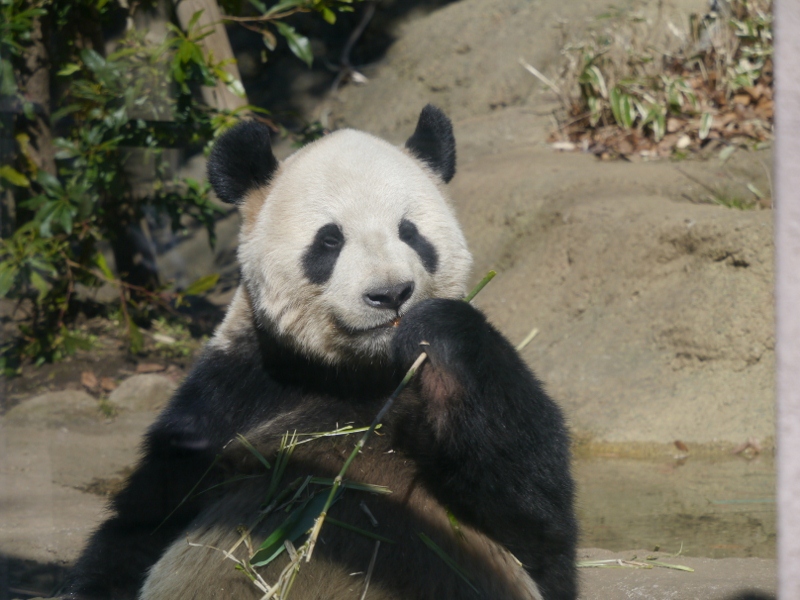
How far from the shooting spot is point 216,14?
5.82 meters

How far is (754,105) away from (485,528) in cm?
631

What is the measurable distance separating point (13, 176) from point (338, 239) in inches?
151

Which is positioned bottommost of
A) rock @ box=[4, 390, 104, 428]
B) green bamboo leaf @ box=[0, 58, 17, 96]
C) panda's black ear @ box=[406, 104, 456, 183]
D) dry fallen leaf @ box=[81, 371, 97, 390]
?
dry fallen leaf @ box=[81, 371, 97, 390]

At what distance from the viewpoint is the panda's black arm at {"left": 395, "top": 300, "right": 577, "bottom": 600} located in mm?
2344

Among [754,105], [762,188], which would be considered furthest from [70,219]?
[754,105]

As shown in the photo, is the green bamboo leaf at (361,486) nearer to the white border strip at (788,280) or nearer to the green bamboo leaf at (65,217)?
the white border strip at (788,280)

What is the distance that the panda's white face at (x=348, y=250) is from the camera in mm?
2559

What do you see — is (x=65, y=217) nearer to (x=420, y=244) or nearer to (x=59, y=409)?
(x=59, y=409)

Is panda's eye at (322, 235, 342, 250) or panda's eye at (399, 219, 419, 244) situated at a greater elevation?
panda's eye at (322, 235, 342, 250)

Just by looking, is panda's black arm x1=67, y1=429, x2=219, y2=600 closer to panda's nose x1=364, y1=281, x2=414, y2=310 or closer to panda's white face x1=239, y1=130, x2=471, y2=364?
panda's white face x1=239, y1=130, x2=471, y2=364

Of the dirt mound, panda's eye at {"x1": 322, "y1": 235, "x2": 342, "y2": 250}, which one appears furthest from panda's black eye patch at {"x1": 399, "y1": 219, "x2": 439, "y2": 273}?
the dirt mound

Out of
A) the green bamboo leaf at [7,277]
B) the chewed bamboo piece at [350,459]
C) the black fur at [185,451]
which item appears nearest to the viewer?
the chewed bamboo piece at [350,459]

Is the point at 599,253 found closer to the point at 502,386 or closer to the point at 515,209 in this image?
the point at 515,209

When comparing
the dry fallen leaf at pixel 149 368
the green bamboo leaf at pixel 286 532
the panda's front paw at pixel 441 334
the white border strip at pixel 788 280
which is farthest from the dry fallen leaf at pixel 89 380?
the white border strip at pixel 788 280
